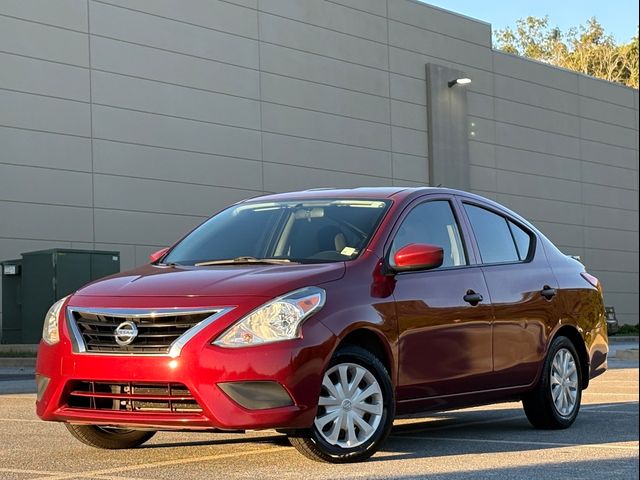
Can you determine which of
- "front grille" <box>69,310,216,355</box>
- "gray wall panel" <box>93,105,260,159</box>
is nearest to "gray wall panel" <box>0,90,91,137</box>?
"gray wall panel" <box>93,105,260,159</box>

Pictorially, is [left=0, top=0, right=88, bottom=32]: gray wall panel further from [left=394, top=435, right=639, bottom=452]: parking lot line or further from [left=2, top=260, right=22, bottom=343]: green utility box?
[left=394, top=435, right=639, bottom=452]: parking lot line

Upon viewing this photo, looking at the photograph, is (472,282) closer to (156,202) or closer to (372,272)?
(372,272)

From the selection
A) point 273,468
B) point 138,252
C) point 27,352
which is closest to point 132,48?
point 138,252

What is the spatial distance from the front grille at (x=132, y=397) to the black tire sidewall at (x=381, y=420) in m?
0.74

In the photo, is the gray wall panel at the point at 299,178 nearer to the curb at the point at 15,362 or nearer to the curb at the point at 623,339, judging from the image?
the curb at the point at 623,339

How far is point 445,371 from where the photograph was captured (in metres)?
8.07

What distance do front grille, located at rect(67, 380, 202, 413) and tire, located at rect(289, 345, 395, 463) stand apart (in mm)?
673

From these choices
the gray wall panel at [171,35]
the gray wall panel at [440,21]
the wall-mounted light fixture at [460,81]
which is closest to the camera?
the gray wall panel at [171,35]

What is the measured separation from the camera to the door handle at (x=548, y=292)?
9.28m

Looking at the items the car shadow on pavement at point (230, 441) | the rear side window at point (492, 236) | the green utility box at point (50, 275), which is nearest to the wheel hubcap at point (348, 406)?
the car shadow on pavement at point (230, 441)

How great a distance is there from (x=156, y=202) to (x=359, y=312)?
2714 cm

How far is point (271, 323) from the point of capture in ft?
22.6

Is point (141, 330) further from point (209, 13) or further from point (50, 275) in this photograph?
point (209, 13)

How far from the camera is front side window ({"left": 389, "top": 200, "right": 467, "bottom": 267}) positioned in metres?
8.26
